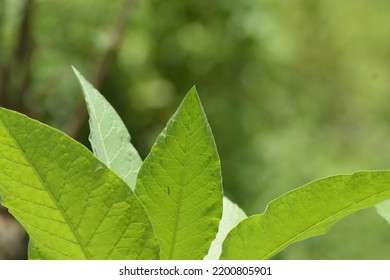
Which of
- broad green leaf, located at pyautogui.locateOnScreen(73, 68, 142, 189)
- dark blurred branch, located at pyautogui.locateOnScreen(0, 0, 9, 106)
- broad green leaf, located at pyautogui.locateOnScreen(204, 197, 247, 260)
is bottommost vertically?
broad green leaf, located at pyautogui.locateOnScreen(204, 197, 247, 260)

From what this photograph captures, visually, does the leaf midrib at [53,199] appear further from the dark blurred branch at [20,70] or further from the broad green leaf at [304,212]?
the dark blurred branch at [20,70]

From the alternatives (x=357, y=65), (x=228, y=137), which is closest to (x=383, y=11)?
(x=357, y=65)

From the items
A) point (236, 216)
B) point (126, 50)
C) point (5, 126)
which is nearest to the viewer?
point (5, 126)

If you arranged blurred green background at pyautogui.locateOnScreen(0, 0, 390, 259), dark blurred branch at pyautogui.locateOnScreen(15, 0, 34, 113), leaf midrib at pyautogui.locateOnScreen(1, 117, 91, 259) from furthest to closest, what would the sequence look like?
blurred green background at pyautogui.locateOnScreen(0, 0, 390, 259)
dark blurred branch at pyautogui.locateOnScreen(15, 0, 34, 113)
leaf midrib at pyautogui.locateOnScreen(1, 117, 91, 259)

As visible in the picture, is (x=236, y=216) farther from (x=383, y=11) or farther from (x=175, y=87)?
(x=383, y=11)

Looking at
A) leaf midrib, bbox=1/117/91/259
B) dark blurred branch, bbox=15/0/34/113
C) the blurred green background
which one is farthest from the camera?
the blurred green background

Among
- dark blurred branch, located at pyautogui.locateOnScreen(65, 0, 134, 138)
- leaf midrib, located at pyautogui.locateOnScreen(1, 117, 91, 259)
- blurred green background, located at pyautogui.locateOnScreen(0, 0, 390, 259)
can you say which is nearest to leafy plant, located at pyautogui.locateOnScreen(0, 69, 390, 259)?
leaf midrib, located at pyautogui.locateOnScreen(1, 117, 91, 259)

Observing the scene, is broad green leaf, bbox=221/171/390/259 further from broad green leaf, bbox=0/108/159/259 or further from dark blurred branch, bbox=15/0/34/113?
dark blurred branch, bbox=15/0/34/113

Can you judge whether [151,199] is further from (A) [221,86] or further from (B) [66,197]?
(A) [221,86]
